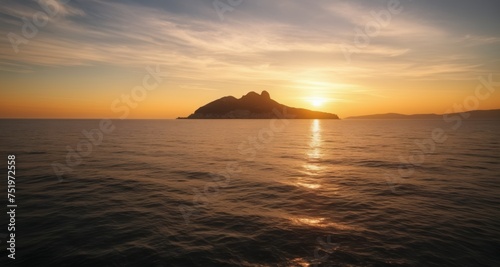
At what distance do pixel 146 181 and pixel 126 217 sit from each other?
9.47 meters

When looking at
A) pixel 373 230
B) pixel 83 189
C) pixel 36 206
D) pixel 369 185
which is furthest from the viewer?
pixel 369 185

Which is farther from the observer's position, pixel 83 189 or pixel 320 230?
pixel 83 189

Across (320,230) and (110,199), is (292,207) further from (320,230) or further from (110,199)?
(110,199)

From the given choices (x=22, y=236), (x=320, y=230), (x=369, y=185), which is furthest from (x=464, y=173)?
(x=22, y=236)

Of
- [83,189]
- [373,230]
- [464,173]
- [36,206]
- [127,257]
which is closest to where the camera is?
[127,257]

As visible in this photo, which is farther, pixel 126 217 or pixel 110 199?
pixel 110 199

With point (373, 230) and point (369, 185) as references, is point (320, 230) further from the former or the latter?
point (369, 185)

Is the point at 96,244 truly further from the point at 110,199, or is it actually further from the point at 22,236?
the point at 110,199

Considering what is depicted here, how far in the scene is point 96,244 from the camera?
40.1ft

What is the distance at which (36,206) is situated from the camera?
17453mm

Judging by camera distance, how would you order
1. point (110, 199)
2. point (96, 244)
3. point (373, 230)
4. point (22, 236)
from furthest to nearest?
point (110, 199) → point (373, 230) → point (22, 236) → point (96, 244)

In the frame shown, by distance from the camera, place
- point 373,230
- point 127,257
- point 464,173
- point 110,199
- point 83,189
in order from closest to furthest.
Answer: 1. point 127,257
2. point 373,230
3. point 110,199
4. point 83,189
5. point 464,173

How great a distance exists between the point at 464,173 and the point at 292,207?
23163 millimetres

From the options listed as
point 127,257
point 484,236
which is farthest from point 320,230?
point 127,257
